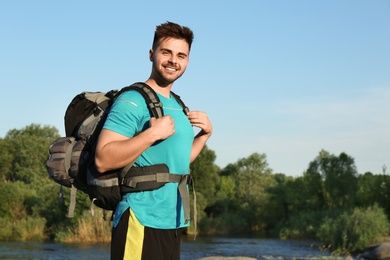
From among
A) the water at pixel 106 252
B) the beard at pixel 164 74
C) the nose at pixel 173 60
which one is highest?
the nose at pixel 173 60

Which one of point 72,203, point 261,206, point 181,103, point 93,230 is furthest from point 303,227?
point 72,203

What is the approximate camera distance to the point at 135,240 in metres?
2.69

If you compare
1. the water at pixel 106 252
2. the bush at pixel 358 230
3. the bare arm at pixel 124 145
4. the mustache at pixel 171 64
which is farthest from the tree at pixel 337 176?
the bare arm at pixel 124 145

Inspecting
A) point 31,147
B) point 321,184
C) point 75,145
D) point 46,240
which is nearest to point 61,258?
point 46,240

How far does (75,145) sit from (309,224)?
3748 centimetres

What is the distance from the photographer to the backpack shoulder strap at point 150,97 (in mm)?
2785

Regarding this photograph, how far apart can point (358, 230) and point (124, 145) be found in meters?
26.1

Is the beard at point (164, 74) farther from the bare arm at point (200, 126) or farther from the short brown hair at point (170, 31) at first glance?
the bare arm at point (200, 126)

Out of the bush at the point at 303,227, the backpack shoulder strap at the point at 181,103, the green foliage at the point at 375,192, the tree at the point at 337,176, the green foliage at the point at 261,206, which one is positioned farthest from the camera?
the tree at the point at 337,176

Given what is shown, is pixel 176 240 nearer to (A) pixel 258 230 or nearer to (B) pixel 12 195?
(B) pixel 12 195

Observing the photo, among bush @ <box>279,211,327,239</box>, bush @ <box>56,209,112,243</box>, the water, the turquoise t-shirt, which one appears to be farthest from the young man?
bush @ <box>279,211,327,239</box>

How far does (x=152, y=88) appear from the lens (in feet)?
9.67

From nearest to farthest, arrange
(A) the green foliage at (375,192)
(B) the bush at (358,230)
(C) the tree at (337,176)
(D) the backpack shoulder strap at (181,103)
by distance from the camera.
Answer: (D) the backpack shoulder strap at (181,103), (B) the bush at (358,230), (A) the green foliage at (375,192), (C) the tree at (337,176)

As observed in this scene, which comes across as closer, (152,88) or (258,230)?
(152,88)
